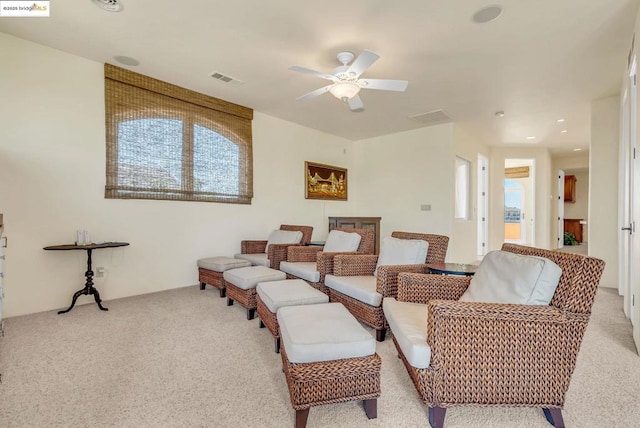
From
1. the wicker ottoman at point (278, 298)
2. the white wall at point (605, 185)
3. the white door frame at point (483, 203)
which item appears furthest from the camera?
the white door frame at point (483, 203)

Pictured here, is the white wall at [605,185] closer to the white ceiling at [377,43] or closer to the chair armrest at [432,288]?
the white ceiling at [377,43]

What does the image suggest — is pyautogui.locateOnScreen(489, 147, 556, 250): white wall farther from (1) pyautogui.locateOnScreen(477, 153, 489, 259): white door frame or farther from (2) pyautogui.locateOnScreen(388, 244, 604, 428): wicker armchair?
(2) pyautogui.locateOnScreen(388, 244, 604, 428): wicker armchair

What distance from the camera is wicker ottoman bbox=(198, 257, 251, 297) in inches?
144

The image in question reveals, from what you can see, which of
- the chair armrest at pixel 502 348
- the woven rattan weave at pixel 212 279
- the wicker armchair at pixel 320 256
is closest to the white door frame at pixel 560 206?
the wicker armchair at pixel 320 256

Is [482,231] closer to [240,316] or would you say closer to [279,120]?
[279,120]

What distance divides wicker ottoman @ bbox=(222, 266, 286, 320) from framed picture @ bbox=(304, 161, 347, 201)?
2.81 meters

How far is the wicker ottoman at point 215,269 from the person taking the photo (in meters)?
3.67

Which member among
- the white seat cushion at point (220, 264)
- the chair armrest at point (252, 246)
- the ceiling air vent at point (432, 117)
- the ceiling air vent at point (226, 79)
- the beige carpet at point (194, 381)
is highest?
the ceiling air vent at point (226, 79)

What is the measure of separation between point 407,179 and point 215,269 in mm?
3948

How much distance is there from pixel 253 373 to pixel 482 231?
22.9ft

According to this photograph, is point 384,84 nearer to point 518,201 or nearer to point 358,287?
point 358,287

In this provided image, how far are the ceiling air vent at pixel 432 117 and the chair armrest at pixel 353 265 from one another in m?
3.05

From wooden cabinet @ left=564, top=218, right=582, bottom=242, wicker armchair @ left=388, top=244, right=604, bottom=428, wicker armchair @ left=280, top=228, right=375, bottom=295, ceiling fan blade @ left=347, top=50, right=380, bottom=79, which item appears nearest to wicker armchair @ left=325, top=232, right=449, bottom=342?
wicker armchair @ left=280, top=228, right=375, bottom=295

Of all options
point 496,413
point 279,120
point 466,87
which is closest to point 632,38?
point 466,87
